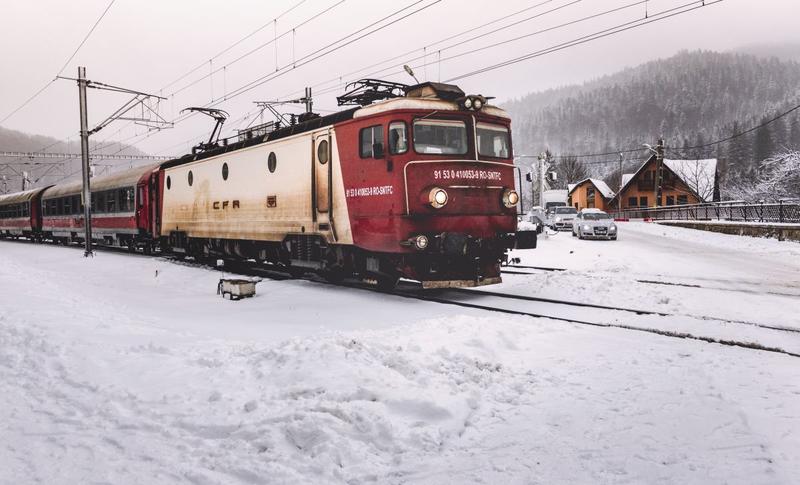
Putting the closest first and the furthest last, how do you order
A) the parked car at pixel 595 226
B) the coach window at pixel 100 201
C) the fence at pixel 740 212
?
the fence at pixel 740 212 → the coach window at pixel 100 201 → the parked car at pixel 595 226

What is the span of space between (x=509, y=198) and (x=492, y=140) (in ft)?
3.79

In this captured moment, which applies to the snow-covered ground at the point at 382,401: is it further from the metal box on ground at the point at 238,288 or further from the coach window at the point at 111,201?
the coach window at the point at 111,201

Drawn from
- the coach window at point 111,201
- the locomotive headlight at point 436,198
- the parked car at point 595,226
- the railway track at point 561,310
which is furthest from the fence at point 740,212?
the coach window at point 111,201

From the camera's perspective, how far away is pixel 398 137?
382 inches

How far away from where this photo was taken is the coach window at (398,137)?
9.65 meters

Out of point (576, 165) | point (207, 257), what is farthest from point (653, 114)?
point (207, 257)

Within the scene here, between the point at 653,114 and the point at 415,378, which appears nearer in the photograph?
the point at 415,378

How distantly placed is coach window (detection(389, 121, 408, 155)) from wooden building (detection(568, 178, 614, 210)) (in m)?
62.4

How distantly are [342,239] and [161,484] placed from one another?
773 cm

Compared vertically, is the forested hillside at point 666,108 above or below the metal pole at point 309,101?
above

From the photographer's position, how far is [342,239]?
10.8 meters

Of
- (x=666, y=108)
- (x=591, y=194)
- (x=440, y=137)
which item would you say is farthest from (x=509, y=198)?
(x=666, y=108)

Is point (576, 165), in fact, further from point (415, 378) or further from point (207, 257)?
point (415, 378)

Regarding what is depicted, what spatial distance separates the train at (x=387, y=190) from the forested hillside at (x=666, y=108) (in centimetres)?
12536
